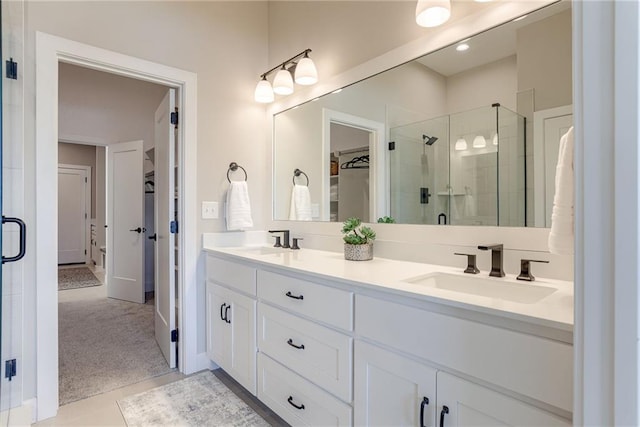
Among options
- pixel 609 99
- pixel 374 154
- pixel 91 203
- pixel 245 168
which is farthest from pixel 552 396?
pixel 91 203

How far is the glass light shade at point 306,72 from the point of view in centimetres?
217

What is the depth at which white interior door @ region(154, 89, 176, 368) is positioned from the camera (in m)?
2.36

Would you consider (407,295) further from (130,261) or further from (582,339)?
(130,261)

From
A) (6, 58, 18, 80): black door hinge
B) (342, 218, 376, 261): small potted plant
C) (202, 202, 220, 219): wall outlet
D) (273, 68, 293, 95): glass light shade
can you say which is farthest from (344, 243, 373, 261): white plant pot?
(6, 58, 18, 80): black door hinge

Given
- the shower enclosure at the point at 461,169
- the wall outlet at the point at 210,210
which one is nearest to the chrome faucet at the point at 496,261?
the shower enclosure at the point at 461,169

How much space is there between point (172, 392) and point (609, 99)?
2.38 metres

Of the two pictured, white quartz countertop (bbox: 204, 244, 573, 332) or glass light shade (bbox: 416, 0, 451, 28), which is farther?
glass light shade (bbox: 416, 0, 451, 28)

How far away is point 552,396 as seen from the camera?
81cm

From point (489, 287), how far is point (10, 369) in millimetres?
2273

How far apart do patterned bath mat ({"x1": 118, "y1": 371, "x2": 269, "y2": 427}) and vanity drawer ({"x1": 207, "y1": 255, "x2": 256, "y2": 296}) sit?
65 cm

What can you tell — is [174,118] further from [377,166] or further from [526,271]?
[526,271]

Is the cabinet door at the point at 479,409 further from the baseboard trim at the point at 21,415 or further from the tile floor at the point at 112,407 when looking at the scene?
the baseboard trim at the point at 21,415

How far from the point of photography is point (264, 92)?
2.47 metres

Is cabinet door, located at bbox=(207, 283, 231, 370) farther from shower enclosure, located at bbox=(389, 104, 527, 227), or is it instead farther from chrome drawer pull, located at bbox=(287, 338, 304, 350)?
shower enclosure, located at bbox=(389, 104, 527, 227)
